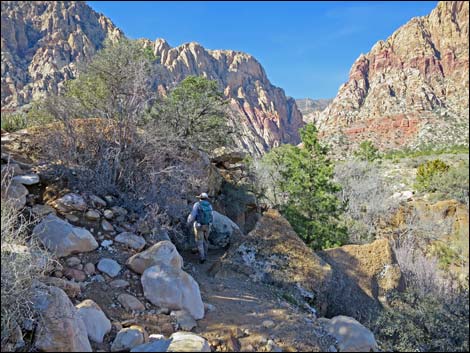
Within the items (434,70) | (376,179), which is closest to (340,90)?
(434,70)

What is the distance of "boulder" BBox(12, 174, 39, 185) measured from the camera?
5.13 metres

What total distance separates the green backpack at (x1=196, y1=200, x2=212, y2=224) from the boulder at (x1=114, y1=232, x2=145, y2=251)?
1452mm

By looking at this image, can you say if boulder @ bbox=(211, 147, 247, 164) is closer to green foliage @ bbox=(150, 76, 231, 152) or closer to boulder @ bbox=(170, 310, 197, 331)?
green foliage @ bbox=(150, 76, 231, 152)

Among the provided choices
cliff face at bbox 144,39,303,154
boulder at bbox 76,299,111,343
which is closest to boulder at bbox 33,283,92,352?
boulder at bbox 76,299,111,343

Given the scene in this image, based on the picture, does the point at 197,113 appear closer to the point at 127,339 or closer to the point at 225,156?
the point at 225,156

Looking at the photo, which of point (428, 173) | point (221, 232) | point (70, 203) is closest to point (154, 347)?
point (70, 203)

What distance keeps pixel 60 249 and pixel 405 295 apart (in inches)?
229

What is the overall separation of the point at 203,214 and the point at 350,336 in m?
3.39

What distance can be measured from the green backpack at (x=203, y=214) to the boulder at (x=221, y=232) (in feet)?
4.18

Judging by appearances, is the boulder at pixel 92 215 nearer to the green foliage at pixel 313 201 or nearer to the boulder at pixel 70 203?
the boulder at pixel 70 203

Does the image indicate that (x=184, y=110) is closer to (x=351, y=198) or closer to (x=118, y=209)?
(x=118, y=209)

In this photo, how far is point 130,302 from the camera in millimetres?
3998

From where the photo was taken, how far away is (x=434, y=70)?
289 ft

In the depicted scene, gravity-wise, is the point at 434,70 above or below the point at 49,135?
above
